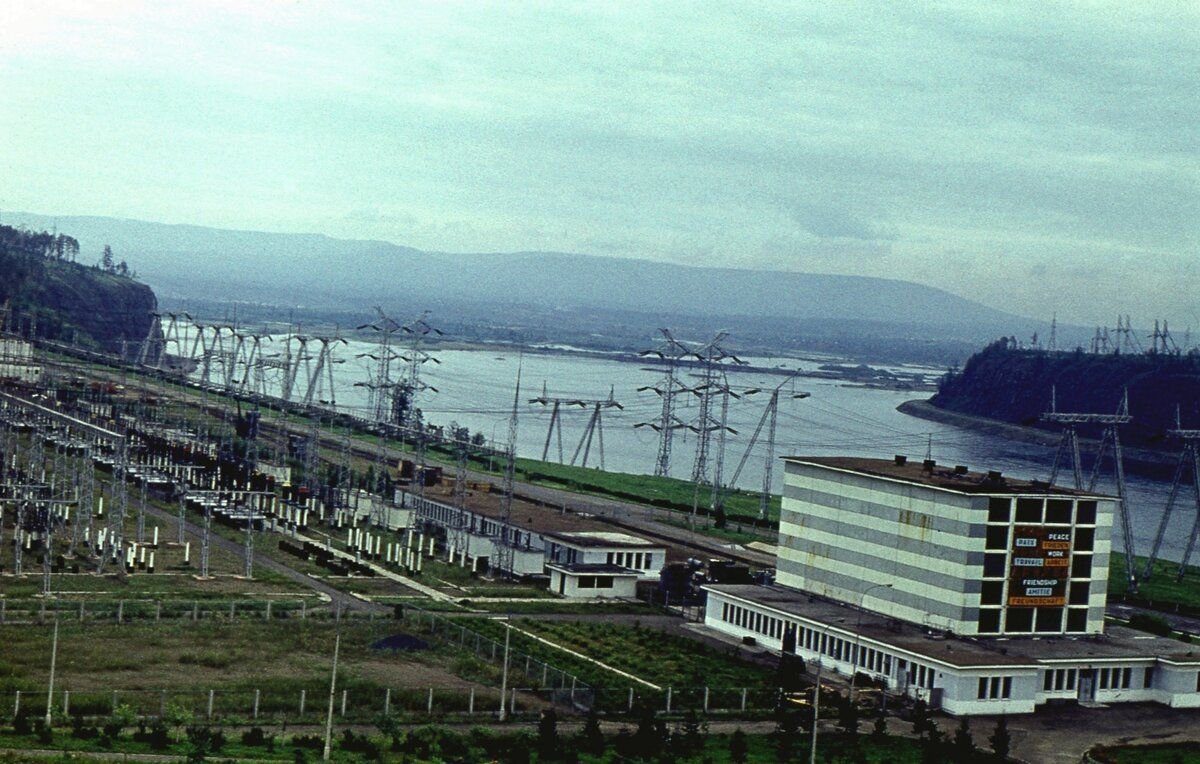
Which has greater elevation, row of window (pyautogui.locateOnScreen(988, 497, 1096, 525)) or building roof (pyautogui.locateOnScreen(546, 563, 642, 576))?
row of window (pyautogui.locateOnScreen(988, 497, 1096, 525))

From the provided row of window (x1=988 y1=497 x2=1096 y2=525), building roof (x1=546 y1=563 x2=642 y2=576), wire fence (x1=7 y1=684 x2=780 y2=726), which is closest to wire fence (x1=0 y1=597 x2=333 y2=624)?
wire fence (x1=7 y1=684 x2=780 y2=726)

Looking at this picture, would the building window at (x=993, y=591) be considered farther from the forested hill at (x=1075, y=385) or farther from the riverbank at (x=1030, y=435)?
the forested hill at (x=1075, y=385)

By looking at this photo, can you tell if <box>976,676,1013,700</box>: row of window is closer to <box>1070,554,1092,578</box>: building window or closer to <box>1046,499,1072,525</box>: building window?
<box>1046,499,1072,525</box>: building window

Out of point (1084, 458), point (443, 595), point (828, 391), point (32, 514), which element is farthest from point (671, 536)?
point (828, 391)

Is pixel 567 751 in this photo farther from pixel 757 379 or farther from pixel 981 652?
pixel 757 379

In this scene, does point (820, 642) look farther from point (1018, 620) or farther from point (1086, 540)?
point (1086, 540)

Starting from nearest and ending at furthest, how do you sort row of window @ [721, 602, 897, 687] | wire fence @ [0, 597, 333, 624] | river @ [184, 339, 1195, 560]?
row of window @ [721, 602, 897, 687] → wire fence @ [0, 597, 333, 624] → river @ [184, 339, 1195, 560]
